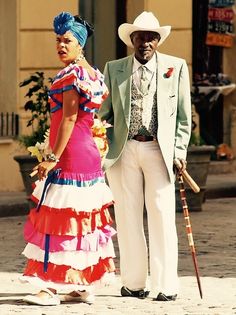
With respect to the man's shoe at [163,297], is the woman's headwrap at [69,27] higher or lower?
higher

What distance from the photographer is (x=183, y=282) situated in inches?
527

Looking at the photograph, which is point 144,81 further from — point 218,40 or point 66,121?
point 218,40

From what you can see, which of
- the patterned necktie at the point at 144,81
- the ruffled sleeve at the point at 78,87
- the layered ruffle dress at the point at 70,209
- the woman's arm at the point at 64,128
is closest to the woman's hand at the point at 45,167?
the woman's arm at the point at 64,128

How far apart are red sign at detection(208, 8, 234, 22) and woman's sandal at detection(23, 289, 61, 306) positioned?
38.0 feet

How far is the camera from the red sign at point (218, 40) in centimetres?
2331

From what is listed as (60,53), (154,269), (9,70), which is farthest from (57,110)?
(9,70)

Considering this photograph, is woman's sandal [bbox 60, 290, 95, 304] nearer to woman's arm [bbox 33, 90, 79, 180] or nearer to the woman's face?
woman's arm [bbox 33, 90, 79, 180]

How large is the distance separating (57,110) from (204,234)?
5049mm

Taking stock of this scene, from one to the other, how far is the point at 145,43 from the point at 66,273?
5.41 feet

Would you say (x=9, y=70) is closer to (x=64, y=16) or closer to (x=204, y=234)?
(x=204, y=234)

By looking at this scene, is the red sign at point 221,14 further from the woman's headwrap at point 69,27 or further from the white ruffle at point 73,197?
the white ruffle at point 73,197

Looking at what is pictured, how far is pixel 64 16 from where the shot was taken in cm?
1211

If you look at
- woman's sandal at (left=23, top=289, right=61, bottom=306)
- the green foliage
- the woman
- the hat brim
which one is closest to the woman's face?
the woman

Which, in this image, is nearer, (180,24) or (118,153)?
(118,153)
